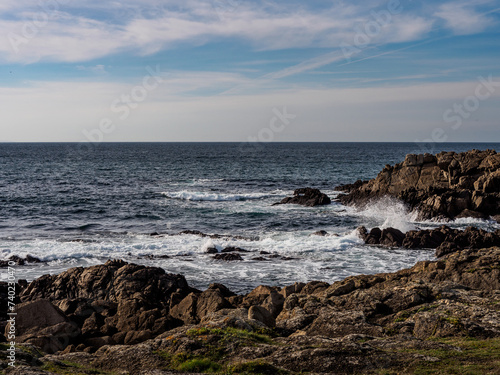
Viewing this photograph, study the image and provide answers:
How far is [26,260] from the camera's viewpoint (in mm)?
27375

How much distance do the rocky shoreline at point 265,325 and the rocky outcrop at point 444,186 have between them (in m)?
24.6

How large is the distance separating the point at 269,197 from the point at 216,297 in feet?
137

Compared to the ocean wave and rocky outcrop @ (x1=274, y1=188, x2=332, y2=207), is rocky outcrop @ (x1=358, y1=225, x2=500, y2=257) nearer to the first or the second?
rocky outcrop @ (x1=274, y1=188, x2=332, y2=207)

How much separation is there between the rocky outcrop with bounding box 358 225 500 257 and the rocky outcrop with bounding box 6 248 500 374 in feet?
38.6

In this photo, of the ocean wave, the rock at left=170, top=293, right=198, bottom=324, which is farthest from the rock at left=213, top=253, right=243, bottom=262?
the ocean wave

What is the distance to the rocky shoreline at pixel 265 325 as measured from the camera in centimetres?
879

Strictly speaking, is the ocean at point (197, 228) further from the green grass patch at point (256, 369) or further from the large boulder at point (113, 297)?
the green grass patch at point (256, 369)

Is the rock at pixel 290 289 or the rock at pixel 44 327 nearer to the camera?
the rock at pixel 44 327

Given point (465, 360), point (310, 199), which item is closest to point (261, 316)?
point (465, 360)

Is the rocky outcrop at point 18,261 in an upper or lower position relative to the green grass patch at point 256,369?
lower

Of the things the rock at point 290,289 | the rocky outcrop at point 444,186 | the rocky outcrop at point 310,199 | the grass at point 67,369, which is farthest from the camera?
the rocky outcrop at point 310,199

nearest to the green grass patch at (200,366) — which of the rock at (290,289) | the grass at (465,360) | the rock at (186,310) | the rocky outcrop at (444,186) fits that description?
the grass at (465,360)

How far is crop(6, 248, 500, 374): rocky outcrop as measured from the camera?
888 centimetres

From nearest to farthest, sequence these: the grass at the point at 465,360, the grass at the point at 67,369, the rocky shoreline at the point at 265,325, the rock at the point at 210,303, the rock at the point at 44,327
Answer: the grass at the point at 465,360, the grass at the point at 67,369, the rocky shoreline at the point at 265,325, the rock at the point at 44,327, the rock at the point at 210,303
